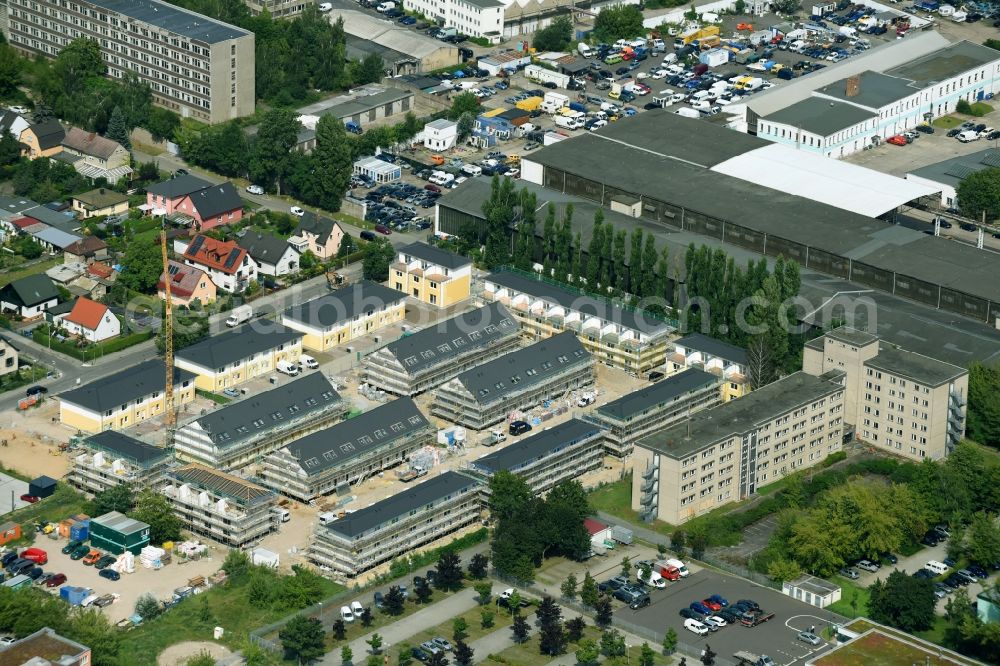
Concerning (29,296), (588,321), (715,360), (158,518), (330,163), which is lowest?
(29,296)

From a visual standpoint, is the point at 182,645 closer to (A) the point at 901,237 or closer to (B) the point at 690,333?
(B) the point at 690,333

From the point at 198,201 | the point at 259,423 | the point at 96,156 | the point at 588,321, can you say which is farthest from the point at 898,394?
the point at 96,156

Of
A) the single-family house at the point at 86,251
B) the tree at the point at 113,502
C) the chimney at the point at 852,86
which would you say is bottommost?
the single-family house at the point at 86,251

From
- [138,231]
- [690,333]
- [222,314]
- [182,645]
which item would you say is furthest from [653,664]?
[138,231]

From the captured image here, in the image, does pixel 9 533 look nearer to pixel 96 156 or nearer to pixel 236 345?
pixel 236 345

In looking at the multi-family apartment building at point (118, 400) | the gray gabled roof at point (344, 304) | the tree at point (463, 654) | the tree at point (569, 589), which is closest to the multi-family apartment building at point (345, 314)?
the gray gabled roof at point (344, 304)

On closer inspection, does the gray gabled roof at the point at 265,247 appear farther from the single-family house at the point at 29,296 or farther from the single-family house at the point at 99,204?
the single-family house at the point at 29,296

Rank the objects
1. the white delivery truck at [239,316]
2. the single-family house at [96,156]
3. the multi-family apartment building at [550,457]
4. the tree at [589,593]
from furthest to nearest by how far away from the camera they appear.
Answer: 1. the single-family house at [96,156]
2. the white delivery truck at [239,316]
3. the multi-family apartment building at [550,457]
4. the tree at [589,593]
